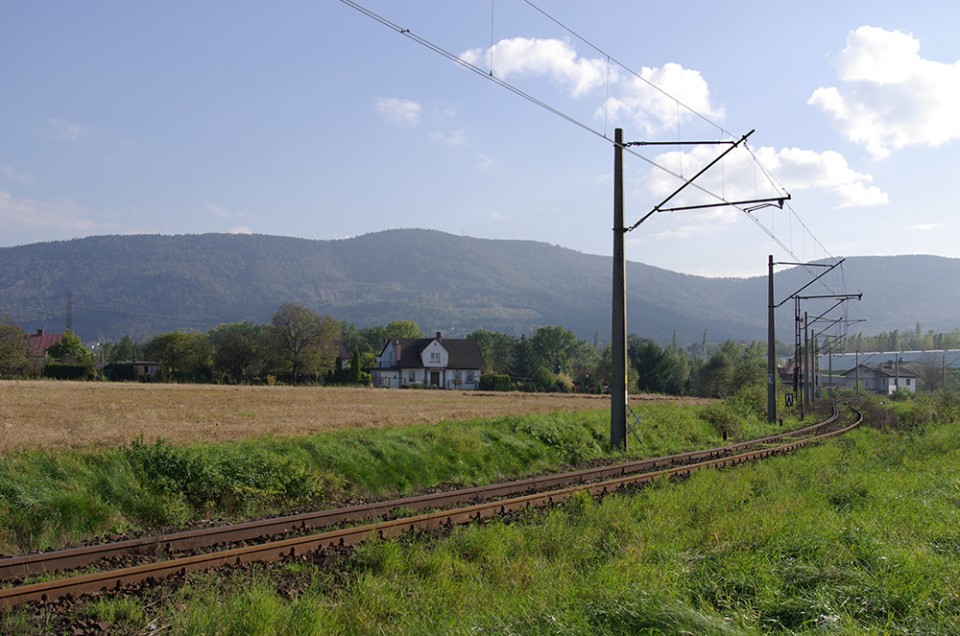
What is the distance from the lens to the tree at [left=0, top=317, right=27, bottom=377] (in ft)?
266

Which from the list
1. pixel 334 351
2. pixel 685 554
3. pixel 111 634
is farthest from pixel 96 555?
pixel 334 351

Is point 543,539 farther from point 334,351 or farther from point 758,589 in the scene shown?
point 334,351

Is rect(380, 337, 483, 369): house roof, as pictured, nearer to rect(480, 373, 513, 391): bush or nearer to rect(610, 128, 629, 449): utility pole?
rect(480, 373, 513, 391): bush

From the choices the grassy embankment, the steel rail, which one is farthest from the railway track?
the grassy embankment

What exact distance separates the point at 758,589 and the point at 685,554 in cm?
182

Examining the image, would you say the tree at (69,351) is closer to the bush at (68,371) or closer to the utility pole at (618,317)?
the bush at (68,371)

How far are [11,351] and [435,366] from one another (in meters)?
58.8

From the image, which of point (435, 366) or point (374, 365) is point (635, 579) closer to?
point (435, 366)

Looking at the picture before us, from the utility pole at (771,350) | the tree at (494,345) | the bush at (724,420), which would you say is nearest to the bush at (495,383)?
the utility pole at (771,350)

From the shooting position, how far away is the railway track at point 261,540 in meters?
7.75

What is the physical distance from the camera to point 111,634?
21.4 ft

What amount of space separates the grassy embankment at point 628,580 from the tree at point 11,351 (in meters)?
86.3

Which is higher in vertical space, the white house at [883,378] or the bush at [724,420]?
the bush at [724,420]

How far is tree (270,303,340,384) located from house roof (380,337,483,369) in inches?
968
